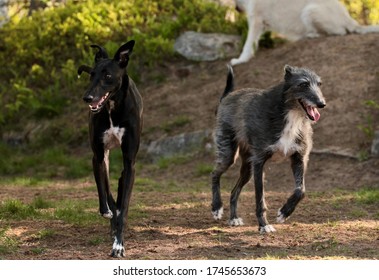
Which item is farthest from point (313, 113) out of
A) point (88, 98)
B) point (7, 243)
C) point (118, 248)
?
point (7, 243)

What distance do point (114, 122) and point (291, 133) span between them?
6.56 feet

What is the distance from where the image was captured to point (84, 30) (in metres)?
18.0

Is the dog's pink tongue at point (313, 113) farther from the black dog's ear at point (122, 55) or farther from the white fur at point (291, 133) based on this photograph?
the black dog's ear at point (122, 55)

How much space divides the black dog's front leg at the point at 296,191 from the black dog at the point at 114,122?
69.0 inches

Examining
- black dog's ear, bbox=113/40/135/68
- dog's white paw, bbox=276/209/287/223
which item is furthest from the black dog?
dog's white paw, bbox=276/209/287/223

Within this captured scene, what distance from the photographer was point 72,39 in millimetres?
18281

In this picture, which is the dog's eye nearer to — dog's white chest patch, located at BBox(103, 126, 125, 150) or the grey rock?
dog's white chest patch, located at BBox(103, 126, 125, 150)

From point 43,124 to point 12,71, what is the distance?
2214 millimetres

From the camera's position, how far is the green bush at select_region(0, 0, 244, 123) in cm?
1712

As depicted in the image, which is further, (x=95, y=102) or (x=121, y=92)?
(x=121, y=92)

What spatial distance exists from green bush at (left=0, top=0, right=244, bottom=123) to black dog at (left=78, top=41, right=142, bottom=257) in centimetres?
906

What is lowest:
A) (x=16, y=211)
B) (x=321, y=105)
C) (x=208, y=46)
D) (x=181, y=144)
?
(x=181, y=144)

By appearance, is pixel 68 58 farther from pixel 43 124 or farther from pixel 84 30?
pixel 43 124

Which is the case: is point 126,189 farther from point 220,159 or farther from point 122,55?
point 220,159
